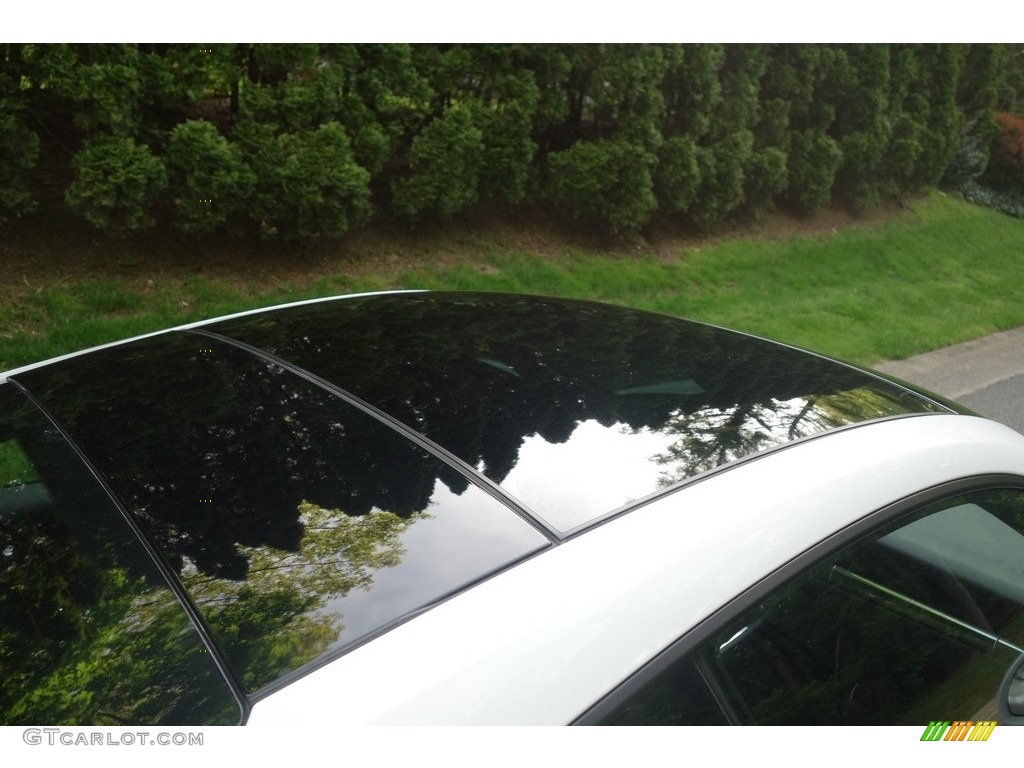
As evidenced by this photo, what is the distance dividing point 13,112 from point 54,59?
42 centimetres

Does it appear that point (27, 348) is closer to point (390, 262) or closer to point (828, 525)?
point (390, 262)

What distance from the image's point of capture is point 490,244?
7.80 m

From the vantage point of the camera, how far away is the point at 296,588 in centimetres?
130

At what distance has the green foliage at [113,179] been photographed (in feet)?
17.4

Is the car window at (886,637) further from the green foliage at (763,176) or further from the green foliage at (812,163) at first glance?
the green foliage at (812,163)

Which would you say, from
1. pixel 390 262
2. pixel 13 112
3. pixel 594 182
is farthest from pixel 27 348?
pixel 594 182

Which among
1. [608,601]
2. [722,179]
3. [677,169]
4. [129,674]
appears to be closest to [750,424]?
[608,601]

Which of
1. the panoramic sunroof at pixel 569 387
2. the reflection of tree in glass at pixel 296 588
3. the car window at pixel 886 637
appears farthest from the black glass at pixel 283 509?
the car window at pixel 886 637

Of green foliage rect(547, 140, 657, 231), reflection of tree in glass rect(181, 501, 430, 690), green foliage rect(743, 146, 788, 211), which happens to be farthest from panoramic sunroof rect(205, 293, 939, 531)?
green foliage rect(743, 146, 788, 211)

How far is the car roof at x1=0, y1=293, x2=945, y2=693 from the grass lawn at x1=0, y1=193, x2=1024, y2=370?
333 centimetres

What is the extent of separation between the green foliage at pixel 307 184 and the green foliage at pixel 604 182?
103 inches

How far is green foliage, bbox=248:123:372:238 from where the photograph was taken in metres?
5.98

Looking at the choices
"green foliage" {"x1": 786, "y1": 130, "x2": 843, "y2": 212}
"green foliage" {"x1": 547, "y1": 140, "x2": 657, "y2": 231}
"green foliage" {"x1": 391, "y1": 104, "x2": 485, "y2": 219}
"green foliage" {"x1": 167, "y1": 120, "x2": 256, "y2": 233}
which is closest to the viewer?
"green foliage" {"x1": 167, "y1": 120, "x2": 256, "y2": 233}
